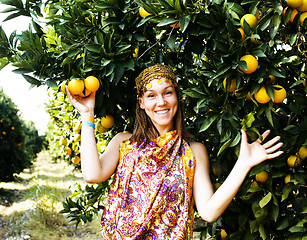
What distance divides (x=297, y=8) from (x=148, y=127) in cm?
102

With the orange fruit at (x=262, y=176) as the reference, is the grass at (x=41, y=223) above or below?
below

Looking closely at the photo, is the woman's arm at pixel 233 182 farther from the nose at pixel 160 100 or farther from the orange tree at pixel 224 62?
the nose at pixel 160 100

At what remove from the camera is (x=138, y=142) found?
1790 millimetres

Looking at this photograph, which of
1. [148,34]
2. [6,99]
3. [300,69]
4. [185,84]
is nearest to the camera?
[300,69]

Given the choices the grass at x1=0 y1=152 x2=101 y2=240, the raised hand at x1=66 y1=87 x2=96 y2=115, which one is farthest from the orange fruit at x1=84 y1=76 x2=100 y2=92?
Answer: the grass at x1=0 y1=152 x2=101 y2=240

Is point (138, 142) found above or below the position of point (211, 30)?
below

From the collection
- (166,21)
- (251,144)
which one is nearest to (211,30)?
(166,21)

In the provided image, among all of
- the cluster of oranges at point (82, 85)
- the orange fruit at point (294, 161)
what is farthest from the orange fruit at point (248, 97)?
the cluster of oranges at point (82, 85)

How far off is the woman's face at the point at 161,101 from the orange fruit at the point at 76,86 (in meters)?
0.38

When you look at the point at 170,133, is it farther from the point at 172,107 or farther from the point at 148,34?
the point at 148,34

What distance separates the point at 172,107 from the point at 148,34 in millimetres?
482

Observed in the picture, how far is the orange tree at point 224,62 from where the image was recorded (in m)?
1.39

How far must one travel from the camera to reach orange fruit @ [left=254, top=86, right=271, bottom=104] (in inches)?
56.6

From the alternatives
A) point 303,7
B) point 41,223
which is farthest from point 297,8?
point 41,223
